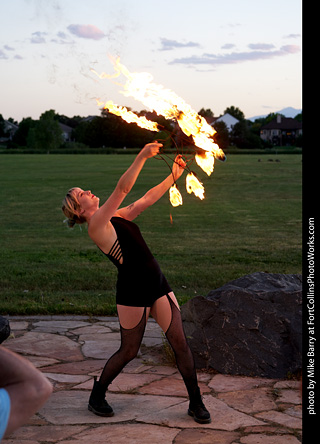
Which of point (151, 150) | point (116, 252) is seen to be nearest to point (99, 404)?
point (116, 252)

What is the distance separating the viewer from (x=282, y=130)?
568ft

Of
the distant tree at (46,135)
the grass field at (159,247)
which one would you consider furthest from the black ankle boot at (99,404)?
the distant tree at (46,135)

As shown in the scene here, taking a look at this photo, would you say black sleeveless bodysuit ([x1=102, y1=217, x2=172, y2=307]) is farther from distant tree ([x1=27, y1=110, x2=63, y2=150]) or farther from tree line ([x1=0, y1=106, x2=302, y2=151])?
distant tree ([x1=27, y1=110, x2=63, y2=150])

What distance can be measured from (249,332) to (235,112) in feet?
490

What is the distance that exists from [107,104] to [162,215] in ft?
58.6

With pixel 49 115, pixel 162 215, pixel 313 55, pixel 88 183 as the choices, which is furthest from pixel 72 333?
pixel 49 115

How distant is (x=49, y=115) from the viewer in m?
142

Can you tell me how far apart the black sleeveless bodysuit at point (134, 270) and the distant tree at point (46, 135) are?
129456 millimetres

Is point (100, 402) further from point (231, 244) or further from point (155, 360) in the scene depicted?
point (231, 244)

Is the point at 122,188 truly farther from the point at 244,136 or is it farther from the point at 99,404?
the point at 244,136

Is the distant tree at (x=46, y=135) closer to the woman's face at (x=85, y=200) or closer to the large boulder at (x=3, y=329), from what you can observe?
the large boulder at (x=3, y=329)

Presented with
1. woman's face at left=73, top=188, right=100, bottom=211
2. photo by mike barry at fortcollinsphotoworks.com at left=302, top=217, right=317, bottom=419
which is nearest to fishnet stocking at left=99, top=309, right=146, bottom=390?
woman's face at left=73, top=188, right=100, bottom=211

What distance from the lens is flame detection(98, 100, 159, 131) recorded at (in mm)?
5227

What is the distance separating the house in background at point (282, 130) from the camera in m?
170
